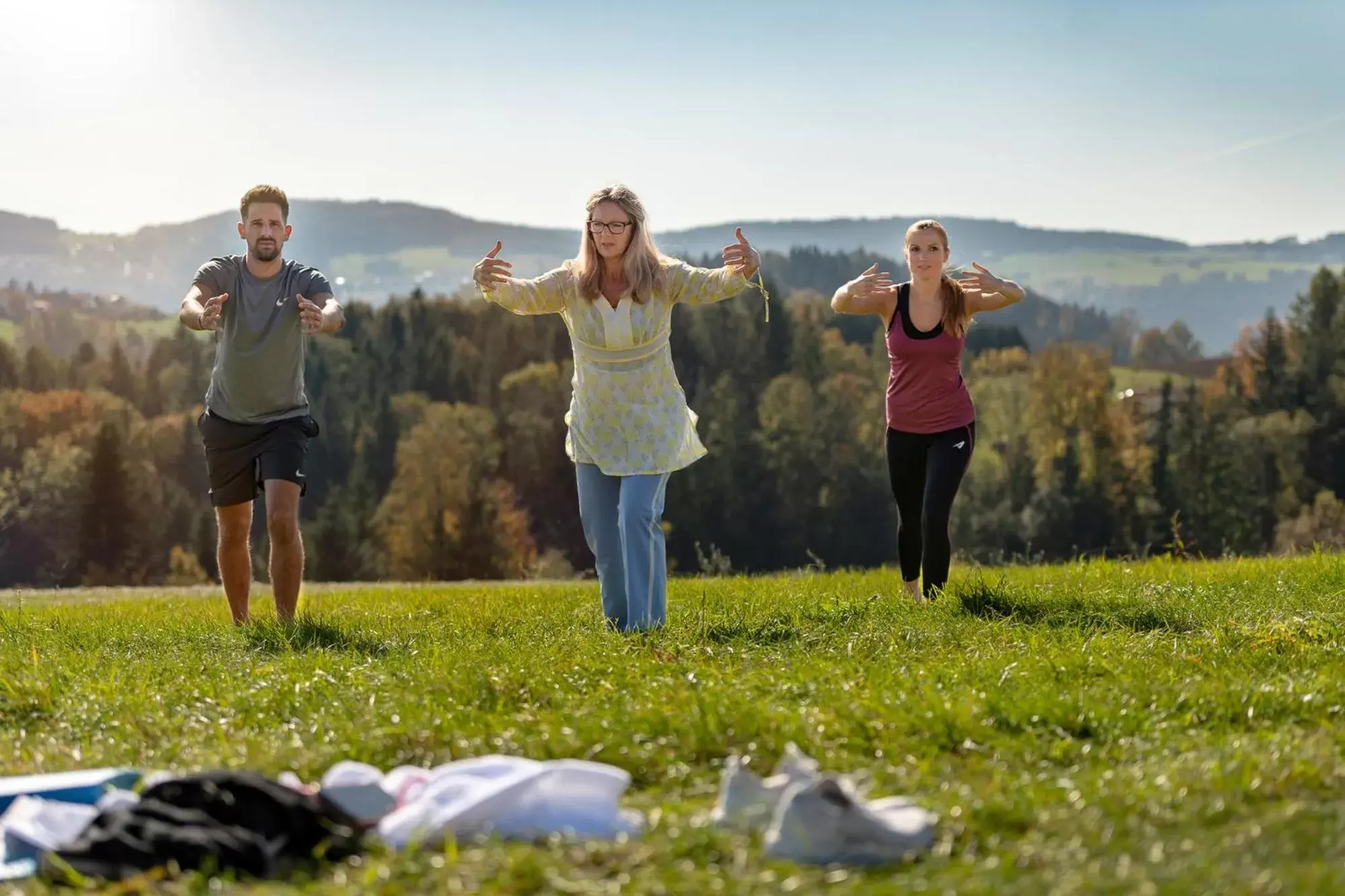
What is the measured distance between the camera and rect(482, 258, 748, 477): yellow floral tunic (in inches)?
349

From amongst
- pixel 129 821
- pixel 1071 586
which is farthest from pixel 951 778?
pixel 1071 586

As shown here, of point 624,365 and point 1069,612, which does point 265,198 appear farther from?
point 1069,612

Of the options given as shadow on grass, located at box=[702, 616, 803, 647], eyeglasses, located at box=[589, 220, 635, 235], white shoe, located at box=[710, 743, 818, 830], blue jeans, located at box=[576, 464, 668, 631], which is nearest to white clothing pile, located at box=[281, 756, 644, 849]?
white shoe, located at box=[710, 743, 818, 830]

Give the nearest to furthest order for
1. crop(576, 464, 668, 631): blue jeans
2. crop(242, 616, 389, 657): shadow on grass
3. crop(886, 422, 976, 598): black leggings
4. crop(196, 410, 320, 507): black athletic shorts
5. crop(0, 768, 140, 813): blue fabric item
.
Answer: crop(0, 768, 140, 813): blue fabric item
crop(242, 616, 389, 657): shadow on grass
crop(576, 464, 668, 631): blue jeans
crop(196, 410, 320, 507): black athletic shorts
crop(886, 422, 976, 598): black leggings

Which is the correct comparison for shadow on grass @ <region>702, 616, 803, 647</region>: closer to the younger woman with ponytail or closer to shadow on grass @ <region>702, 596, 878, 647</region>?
shadow on grass @ <region>702, 596, 878, 647</region>

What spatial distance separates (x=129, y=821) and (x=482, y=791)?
40.2 inches

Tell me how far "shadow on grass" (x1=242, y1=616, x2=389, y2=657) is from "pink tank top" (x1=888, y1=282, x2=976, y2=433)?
3.81m

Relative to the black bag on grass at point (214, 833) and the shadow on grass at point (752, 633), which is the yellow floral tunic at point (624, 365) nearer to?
the shadow on grass at point (752, 633)

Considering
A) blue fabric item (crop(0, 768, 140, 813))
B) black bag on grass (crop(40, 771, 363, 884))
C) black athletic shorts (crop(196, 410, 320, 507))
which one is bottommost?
blue fabric item (crop(0, 768, 140, 813))

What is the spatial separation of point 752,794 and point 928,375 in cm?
583

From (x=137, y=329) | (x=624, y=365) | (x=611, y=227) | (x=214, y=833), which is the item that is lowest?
(x=214, y=833)

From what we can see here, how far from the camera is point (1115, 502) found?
282ft

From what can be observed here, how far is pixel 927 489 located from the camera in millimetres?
9812

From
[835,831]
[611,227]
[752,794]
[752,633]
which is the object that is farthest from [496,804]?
[611,227]
